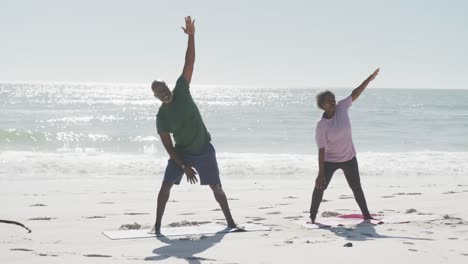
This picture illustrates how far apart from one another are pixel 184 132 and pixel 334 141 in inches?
59.4

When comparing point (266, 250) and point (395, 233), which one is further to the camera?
point (395, 233)

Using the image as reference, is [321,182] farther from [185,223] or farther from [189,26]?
[189,26]

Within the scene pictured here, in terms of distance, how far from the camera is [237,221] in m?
6.90

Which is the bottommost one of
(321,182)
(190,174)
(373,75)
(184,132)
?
(321,182)

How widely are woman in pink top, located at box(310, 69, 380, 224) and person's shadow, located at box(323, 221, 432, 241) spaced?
34 centimetres

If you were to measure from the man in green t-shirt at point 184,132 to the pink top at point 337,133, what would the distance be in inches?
43.9

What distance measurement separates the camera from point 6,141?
2284cm

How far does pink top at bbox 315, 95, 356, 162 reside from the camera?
20.6 ft

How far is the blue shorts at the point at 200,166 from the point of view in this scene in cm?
595

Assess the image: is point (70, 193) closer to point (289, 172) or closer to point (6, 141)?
point (289, 172)

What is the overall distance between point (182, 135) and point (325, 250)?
5.58 ft

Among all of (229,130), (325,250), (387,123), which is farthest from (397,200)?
(387,123)

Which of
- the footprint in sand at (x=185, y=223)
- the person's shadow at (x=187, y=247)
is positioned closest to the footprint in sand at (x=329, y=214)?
the footprint in sand at (x=185, y=223)

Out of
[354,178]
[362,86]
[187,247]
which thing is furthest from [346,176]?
[187,247]
